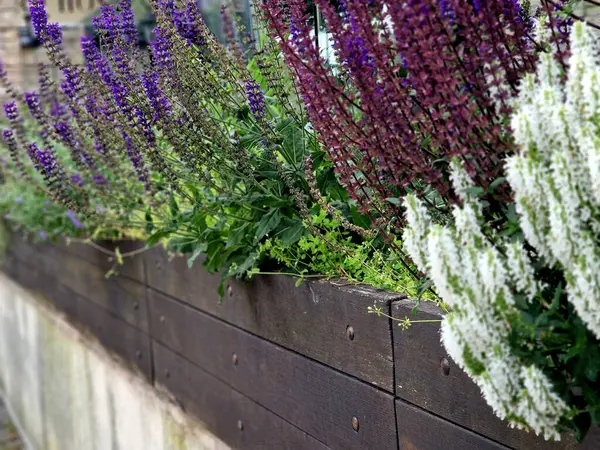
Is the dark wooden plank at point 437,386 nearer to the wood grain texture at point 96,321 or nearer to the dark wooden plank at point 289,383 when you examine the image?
the dark wooden plank at point 289,383

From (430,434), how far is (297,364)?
2.35 ft

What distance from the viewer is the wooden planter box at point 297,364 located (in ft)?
5.95

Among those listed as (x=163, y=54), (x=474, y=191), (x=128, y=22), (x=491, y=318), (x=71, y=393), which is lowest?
(x=71, y=393)

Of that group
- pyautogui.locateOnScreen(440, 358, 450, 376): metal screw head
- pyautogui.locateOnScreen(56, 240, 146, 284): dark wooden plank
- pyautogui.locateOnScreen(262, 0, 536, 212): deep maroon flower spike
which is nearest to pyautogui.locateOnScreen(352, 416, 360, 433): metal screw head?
pyautogui.locateOnScreen(440, 358, 450, 376): metal screw head

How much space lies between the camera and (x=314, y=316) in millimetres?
2377

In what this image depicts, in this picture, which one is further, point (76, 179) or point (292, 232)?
point (76, 179)

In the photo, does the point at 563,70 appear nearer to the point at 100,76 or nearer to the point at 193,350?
the point at 100,76

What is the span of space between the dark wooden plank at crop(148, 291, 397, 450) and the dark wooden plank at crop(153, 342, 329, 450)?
1.4 inches

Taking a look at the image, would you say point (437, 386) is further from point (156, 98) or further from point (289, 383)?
point (156, 98)

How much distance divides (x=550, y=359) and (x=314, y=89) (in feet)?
2.39

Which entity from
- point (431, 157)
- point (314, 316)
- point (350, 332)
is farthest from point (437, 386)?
point (314, 316)

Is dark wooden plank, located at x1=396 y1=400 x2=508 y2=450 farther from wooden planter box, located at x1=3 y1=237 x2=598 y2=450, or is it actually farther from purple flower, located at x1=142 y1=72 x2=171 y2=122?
purple flower, located at x1=142 y1=72 x2=171 y2=122

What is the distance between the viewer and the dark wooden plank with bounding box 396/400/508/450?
1.72 metres

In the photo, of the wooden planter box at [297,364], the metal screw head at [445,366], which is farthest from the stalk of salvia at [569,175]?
the metal screw head at [445,366]
